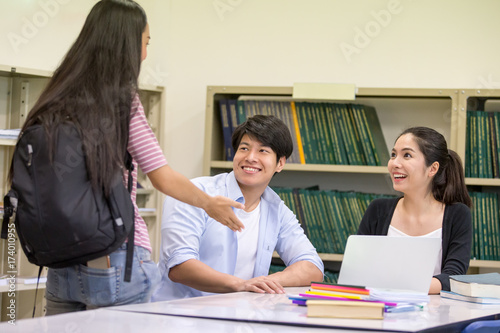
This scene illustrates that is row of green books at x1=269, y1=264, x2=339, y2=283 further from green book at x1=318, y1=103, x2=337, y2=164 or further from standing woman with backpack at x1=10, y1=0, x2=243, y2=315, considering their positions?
standing woman with backpack at x1=10, y1=0, x2=243, y2=315

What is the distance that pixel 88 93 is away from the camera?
1351mm

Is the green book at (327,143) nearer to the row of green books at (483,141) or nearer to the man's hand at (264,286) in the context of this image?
the row of green books at (483,141)

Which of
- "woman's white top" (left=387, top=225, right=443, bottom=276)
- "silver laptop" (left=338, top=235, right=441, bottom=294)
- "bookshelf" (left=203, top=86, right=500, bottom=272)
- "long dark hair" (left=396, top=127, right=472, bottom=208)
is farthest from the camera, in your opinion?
"bookshelf" (left=203, top=86, right=500, bottom=272)

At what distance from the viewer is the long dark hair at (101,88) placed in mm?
1308

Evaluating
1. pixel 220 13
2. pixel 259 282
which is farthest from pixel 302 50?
pixel 259 282

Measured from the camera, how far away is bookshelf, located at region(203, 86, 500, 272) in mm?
3197

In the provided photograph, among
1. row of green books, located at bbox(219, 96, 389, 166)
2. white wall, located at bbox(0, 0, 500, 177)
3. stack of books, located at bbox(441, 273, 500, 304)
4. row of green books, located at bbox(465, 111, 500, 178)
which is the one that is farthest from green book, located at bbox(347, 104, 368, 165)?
stack of books, located at bbox(441, 273, 500, 304)

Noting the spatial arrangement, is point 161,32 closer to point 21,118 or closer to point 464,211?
point 21,118

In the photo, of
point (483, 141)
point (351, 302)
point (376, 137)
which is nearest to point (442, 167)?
point (483, 141)

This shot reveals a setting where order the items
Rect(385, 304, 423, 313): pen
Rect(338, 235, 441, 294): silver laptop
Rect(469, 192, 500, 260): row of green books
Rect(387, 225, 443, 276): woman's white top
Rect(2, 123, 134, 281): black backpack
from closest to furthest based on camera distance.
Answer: Rect(2, 123, 134, 281): black backpack
Rect(385, 304, 423, 313): pen
Rect(338, 235, 441, 294): silver laptop
Rect(387, 225, 443, 276): woman's white top
Rect(469, 192, 500, 260): row of green books

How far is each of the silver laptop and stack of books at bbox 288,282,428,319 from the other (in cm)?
A: 10

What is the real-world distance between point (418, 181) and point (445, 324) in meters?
1.13

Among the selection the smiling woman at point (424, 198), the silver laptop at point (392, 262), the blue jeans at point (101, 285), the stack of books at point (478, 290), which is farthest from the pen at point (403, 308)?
the smiling woman at point (424, 198)

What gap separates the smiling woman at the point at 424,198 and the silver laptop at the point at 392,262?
587 millimetres
